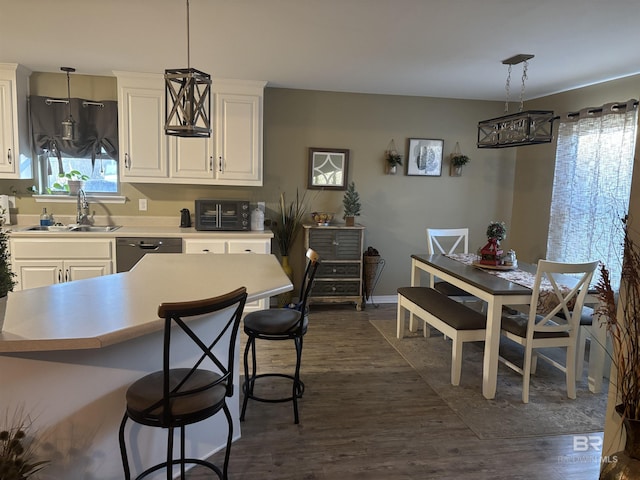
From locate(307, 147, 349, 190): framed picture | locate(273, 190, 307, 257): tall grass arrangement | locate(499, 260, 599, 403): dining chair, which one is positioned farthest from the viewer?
locate(307, 147, 349, 190): framed picture

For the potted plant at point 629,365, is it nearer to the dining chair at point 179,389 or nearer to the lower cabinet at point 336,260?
the dining chair at point 179,389

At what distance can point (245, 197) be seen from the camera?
507 centimetres

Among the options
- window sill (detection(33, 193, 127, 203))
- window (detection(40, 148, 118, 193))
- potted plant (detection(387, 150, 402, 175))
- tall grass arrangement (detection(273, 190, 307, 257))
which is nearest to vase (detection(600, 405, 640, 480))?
tall grass arrangement (detection(273, 190, 307, 257))

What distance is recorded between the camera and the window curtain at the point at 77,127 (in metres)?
4.49

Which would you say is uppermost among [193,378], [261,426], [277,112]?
[277,112]

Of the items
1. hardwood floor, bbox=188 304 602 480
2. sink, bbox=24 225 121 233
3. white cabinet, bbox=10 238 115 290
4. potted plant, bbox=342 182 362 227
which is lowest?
hardwood floor, bbox=188 304 602 480

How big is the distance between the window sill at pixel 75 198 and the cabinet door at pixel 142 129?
1.18 ft

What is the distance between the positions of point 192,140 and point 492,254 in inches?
119

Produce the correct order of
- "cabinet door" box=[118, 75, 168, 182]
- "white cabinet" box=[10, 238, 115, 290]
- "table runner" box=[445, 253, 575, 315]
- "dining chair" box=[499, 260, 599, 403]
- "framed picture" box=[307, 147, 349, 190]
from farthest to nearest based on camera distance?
1. "framed picture" box=[307, 147, 349, 190]
2. "cabinet door" box=[118, 75, 168, 182]
3. "white cabinet" box=[10, 238, 115, 290]
4. "table runner" box=[445, 253, 575, 315]
5. "dining chair" box=[499, 260, 599, 403]

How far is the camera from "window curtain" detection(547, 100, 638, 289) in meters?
3.85

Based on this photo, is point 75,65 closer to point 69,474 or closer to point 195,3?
point 195,3

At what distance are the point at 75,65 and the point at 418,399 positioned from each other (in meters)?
4.08

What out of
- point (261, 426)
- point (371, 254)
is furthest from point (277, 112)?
point (261, 426)

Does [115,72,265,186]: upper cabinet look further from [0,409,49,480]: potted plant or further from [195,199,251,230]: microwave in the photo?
[0,409,49,480]: potted plant
